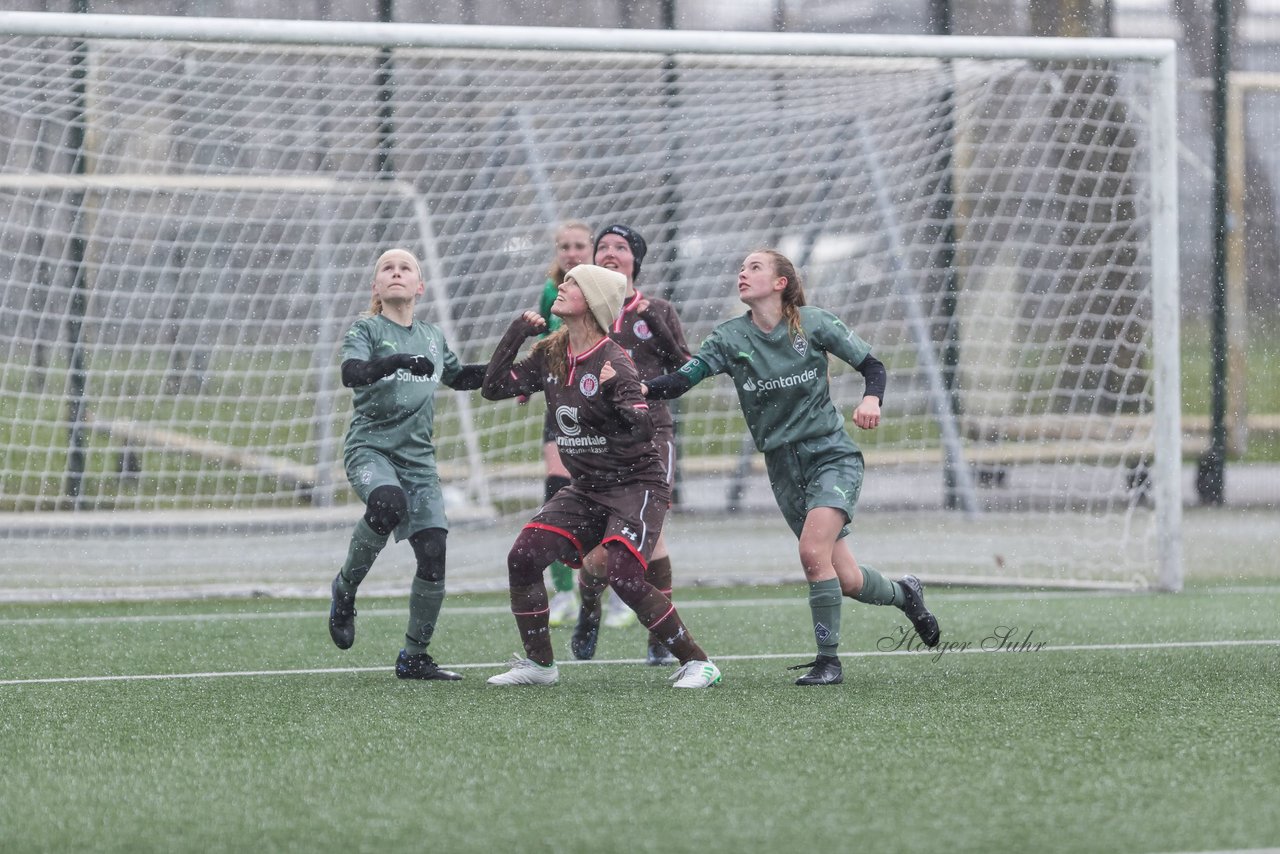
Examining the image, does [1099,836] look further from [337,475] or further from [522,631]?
[337,475]

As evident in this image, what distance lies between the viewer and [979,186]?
965 cm

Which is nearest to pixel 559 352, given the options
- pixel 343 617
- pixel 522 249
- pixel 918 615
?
pixel 343 617

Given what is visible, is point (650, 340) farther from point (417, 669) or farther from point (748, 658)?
point (417, 669)

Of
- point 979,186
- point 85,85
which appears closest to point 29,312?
point 85,85

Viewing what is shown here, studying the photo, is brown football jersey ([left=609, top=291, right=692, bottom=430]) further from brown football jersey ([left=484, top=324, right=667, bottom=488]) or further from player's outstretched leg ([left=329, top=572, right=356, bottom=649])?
player's outstretched leg ([left=329, top=572, right=356, bottom=649])

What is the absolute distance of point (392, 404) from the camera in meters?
5.41

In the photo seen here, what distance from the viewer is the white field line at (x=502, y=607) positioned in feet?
23.6

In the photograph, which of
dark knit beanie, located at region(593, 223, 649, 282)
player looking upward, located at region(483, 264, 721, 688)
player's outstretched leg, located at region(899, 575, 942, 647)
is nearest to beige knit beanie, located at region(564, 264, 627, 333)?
player looking upward, located at region(483, 264, 721, 688)

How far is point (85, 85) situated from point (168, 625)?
10.2 ft

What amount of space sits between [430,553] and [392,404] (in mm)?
539

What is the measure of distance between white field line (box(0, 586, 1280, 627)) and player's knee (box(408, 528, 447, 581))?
2048mm

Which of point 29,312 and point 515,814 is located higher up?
point 29,312

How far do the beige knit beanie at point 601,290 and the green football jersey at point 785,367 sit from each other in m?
0.34

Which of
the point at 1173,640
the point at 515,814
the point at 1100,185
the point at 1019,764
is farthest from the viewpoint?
the point at 1100,185
